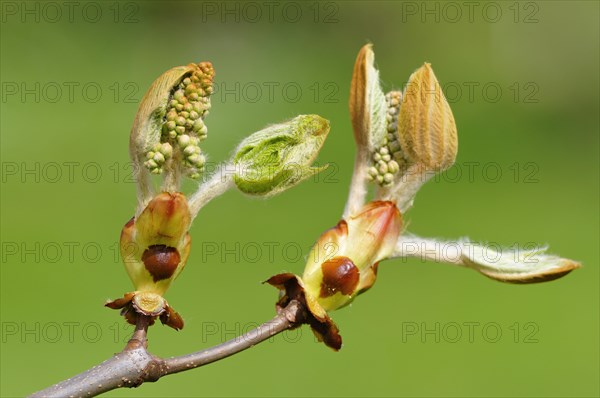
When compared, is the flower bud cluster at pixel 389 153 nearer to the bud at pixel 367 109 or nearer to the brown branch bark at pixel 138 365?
the bud at pixel 367 109

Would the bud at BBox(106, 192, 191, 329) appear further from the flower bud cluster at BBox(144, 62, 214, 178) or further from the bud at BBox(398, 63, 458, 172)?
the bud at BBox(398, 63, 458, 172)

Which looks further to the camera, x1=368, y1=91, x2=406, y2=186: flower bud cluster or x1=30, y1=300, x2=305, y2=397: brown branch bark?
x1=368, y1=91, x2=406, y2=186: flower bud cluster

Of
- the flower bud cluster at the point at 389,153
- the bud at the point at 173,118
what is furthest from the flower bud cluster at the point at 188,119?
the flower bud cluster at the point at 389,153

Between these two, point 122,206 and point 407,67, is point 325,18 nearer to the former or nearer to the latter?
point 407,67

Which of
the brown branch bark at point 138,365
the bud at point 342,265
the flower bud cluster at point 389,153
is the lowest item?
the brown branch bark at point 138,365

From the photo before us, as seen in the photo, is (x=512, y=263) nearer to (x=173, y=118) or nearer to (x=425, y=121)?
(x=425, y=121)

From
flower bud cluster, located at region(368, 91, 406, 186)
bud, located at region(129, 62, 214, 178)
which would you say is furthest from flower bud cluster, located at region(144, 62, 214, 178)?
flower bud cluster, located at region(368, 91, 406, 186)
